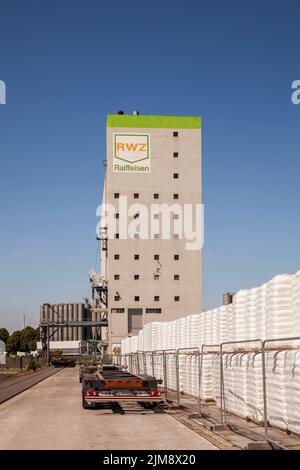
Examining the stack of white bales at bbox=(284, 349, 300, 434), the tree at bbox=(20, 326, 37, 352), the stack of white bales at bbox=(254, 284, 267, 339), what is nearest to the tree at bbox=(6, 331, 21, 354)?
the tree at bbox=(20, 326, 37, 352)

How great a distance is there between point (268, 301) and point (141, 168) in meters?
85.4

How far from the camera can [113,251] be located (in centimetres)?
9731

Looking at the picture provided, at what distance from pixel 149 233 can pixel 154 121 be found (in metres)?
17.4

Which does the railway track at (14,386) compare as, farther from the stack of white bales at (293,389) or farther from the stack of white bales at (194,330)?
the stack of white bales at (293,389)

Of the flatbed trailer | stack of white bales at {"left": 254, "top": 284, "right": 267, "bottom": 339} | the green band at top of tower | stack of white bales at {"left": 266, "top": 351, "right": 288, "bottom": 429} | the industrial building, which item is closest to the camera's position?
stack of white bales at {"left": 266, "top": 351, "right": 288, "bottom": 429}

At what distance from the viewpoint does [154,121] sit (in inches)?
4021

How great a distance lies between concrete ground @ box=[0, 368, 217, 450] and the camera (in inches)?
460

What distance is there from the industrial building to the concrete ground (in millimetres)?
76964

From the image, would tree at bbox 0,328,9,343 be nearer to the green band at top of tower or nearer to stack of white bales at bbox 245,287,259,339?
the green band at top of tower

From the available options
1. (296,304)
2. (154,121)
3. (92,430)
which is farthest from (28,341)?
(296,304)

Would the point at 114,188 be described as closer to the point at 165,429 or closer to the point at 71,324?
the point at 71,324

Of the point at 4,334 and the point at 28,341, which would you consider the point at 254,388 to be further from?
the point at 4,334

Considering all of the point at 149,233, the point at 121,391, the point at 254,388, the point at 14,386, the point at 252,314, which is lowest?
the point at 14,386
